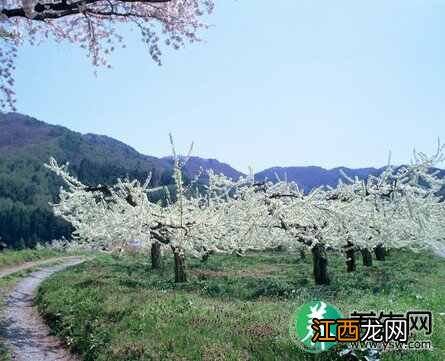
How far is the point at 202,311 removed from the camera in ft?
47.6

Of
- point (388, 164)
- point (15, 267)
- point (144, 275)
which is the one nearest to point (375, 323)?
point (388, 164)

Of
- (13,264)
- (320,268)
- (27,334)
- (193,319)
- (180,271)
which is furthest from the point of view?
(13,264)

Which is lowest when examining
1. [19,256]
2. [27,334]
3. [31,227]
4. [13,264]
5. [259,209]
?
[31,227]

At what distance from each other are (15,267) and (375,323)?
37013mm

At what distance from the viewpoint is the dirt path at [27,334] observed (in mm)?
14616

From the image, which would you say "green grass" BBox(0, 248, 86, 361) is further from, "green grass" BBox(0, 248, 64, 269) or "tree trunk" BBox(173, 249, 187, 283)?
"tree trunk" BBox(173, 249, 187, 283)

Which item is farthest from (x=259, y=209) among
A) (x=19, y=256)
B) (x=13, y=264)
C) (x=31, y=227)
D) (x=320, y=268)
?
(x=31, y=227)

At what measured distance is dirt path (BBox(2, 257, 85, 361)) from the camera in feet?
48.0

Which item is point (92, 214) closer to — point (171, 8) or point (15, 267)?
point (171, 8)

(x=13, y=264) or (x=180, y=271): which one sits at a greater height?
(x=180, y=271)

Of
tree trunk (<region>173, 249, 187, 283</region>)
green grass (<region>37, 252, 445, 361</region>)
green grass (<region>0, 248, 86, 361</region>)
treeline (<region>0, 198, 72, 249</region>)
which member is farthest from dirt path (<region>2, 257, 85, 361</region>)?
treeline (<region>0, 198, 72, 249</region>)

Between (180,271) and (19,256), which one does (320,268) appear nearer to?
(180,271)

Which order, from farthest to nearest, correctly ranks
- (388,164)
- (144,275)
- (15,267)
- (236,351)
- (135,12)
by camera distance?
(15,267), (144,275), (388,164), (236,351), (135,12)

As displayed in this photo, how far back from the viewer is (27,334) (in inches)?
680
